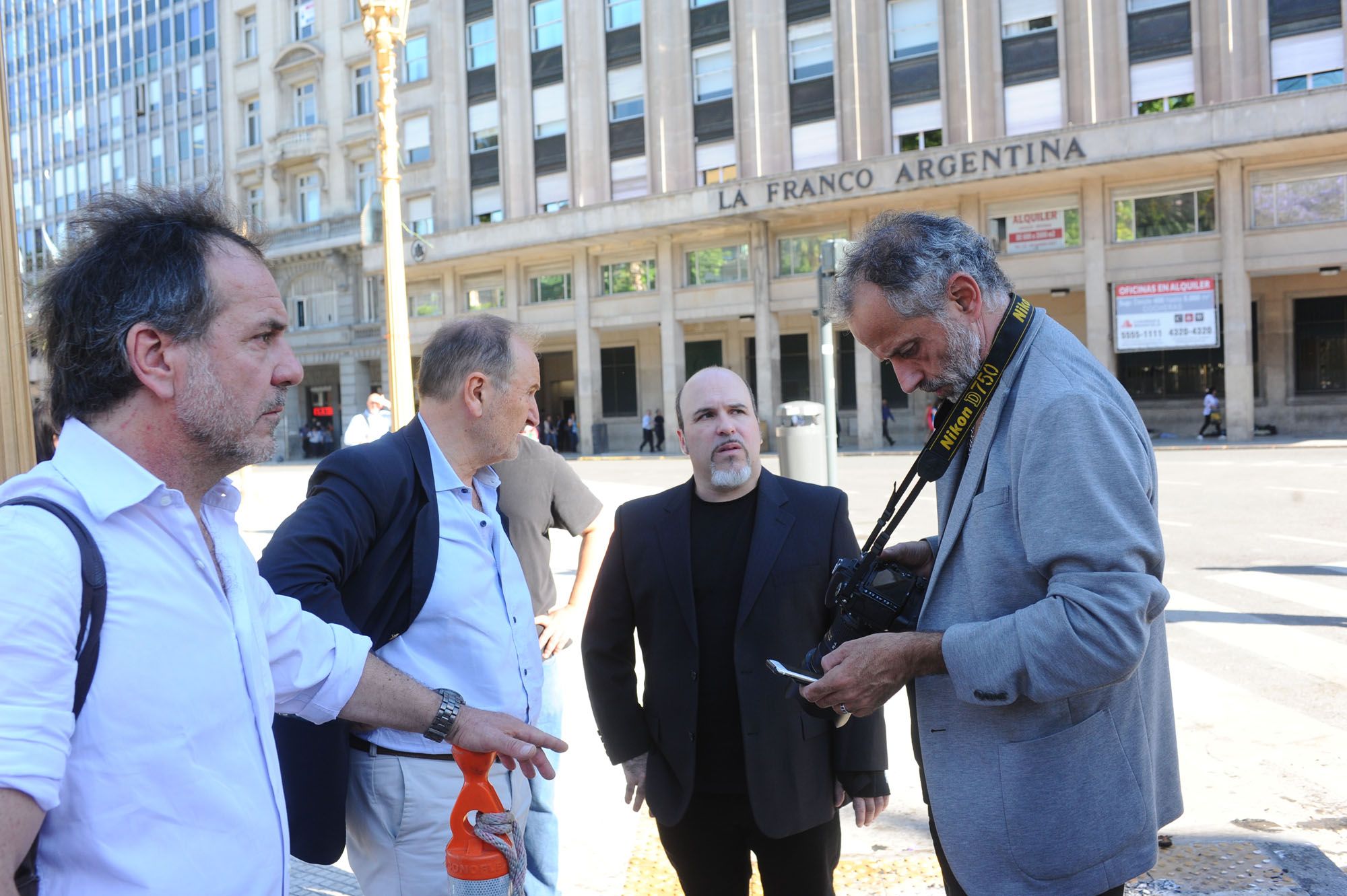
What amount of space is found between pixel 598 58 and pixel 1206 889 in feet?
122

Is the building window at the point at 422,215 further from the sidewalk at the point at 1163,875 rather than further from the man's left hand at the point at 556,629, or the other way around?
the sidewalk at the point at 1163,875

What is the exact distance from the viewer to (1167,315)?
28625 mm

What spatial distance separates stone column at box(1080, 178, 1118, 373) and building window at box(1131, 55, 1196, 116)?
2350 millimetres

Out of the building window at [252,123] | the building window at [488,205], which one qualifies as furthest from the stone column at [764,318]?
the building window at [252,123]

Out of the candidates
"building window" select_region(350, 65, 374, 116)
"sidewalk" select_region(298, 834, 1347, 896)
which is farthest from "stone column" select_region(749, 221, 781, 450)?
"sidewalk" select_region(298, 834, 1347, 896)

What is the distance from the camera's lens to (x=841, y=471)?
23297mm

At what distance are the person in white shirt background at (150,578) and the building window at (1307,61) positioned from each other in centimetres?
3072

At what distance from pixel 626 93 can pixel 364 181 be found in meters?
13.8

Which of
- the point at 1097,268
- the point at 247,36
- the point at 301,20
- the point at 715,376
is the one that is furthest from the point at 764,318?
the point at 715,376

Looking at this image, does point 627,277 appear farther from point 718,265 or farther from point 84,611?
point 84,611

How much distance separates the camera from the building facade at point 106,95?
5259 cm

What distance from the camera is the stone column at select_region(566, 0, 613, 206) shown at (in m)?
37.3

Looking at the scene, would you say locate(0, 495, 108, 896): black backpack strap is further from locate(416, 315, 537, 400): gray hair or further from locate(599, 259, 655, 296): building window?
locate(599, 259, 655, 296): building window

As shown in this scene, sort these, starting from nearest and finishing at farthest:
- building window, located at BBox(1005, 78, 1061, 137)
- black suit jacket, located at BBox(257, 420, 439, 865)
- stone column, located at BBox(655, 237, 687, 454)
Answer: black suit jacket, located at BBox(257, 420, 439, 865)
building window, located at BBox(1005, 78, 1061, 137)
stone column, located at BBox(655, 237, 687, 454)
